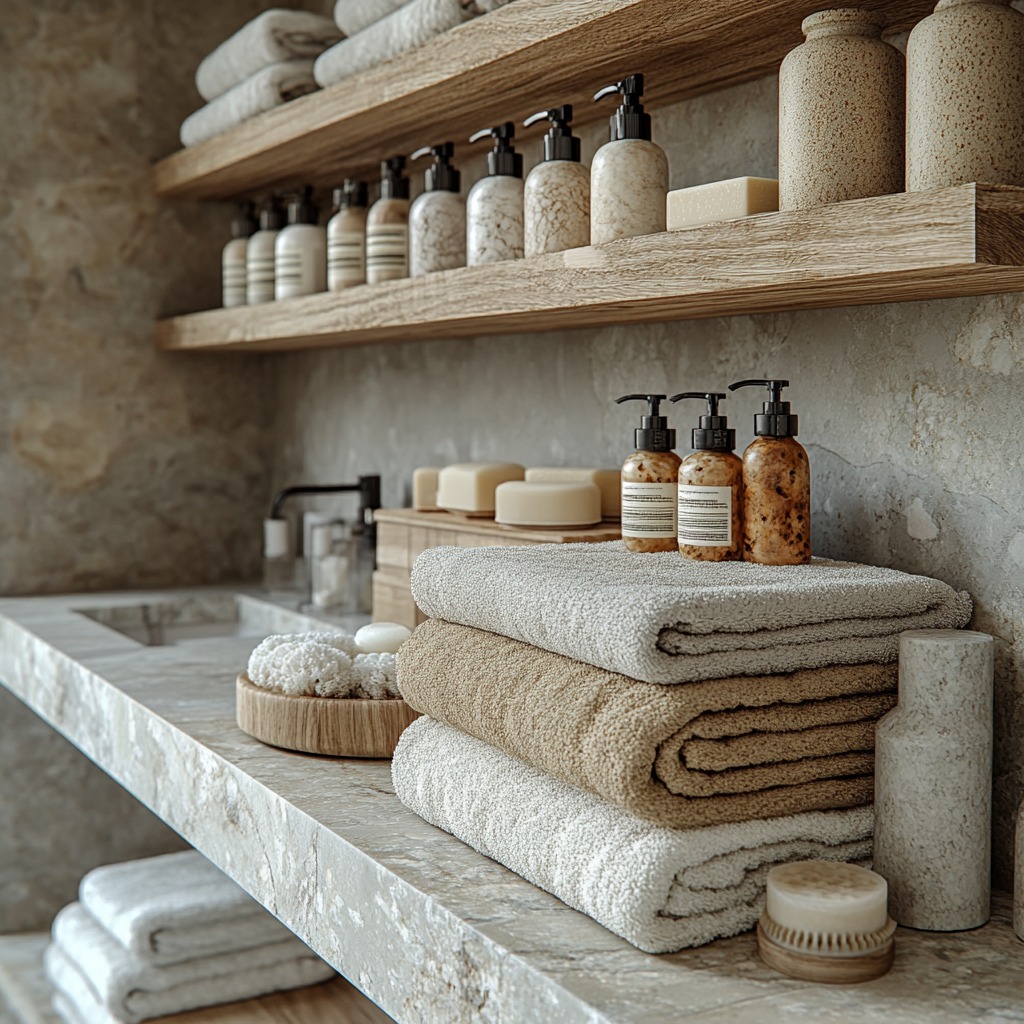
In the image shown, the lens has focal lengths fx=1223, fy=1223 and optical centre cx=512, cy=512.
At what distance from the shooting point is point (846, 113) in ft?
2.92

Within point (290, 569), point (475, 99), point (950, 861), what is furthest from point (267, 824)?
point (290, 569)

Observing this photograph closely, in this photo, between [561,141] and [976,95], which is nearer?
[976,95]

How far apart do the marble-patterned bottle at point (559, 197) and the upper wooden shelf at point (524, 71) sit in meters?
0.08

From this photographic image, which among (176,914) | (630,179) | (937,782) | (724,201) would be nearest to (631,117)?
(630,179)

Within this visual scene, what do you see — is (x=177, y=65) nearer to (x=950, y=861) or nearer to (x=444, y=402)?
(x=444, y=402)

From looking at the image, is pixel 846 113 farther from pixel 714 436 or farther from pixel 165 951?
pixel 165 951

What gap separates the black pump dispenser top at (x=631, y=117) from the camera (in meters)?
1.09

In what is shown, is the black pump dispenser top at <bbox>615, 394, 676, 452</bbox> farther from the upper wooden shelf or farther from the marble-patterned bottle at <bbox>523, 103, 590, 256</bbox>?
the upper wooden shelf

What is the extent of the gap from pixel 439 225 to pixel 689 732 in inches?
31.6

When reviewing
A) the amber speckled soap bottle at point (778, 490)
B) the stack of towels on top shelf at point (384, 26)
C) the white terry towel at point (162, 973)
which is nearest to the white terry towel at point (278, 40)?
the stack of towels on top shelf at point (384, 26)

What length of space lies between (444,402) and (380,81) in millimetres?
507

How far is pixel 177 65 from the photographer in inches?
87.7

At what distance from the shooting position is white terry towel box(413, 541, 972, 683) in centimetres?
79

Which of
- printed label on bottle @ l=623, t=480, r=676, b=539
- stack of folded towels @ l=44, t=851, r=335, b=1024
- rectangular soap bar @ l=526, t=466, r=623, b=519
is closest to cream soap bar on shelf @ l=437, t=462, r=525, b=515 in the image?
rectangular soap bar @ l=526, t=466, r=623, b=519
